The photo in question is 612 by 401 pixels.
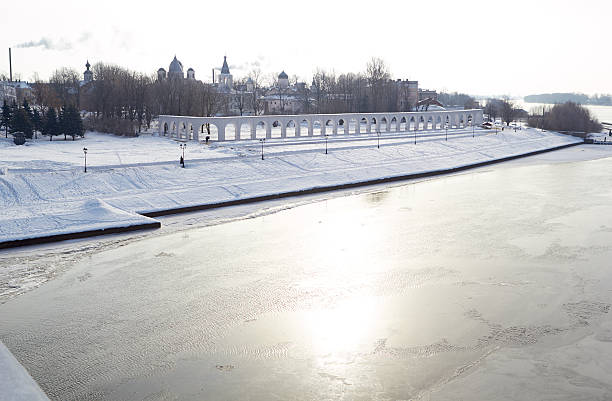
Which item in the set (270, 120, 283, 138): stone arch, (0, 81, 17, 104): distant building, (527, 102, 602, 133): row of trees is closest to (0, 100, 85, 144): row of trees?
(270, 120, 283, 138): stone arch

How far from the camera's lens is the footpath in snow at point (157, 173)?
18.5m

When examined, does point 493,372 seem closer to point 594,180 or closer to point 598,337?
point 598,337

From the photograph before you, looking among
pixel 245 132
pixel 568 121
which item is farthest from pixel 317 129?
pixel 568 121

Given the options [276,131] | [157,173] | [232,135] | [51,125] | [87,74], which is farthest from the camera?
[87,74]

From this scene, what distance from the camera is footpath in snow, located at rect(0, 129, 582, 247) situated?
18500mm

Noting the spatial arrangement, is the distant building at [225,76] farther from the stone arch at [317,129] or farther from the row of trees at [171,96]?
the stone arch at [317,129]

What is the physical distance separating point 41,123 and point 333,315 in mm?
28820

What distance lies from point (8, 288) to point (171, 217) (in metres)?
7.83

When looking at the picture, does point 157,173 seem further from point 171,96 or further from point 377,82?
point 377,82

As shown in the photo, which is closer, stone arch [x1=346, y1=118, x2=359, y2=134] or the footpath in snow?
the footpath in snow

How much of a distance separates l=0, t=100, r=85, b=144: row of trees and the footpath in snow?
103cm

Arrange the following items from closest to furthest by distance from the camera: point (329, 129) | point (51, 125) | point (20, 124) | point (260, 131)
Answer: point (20, 124) < point (51, 125) < point (260, 131) < point (329, 129)

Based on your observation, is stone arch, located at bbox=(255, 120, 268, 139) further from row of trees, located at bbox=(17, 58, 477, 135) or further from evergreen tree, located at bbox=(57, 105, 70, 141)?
evergreen tree, located at bbox=(57, 105, 70, 141)

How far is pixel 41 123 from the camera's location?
3444 centimetres
